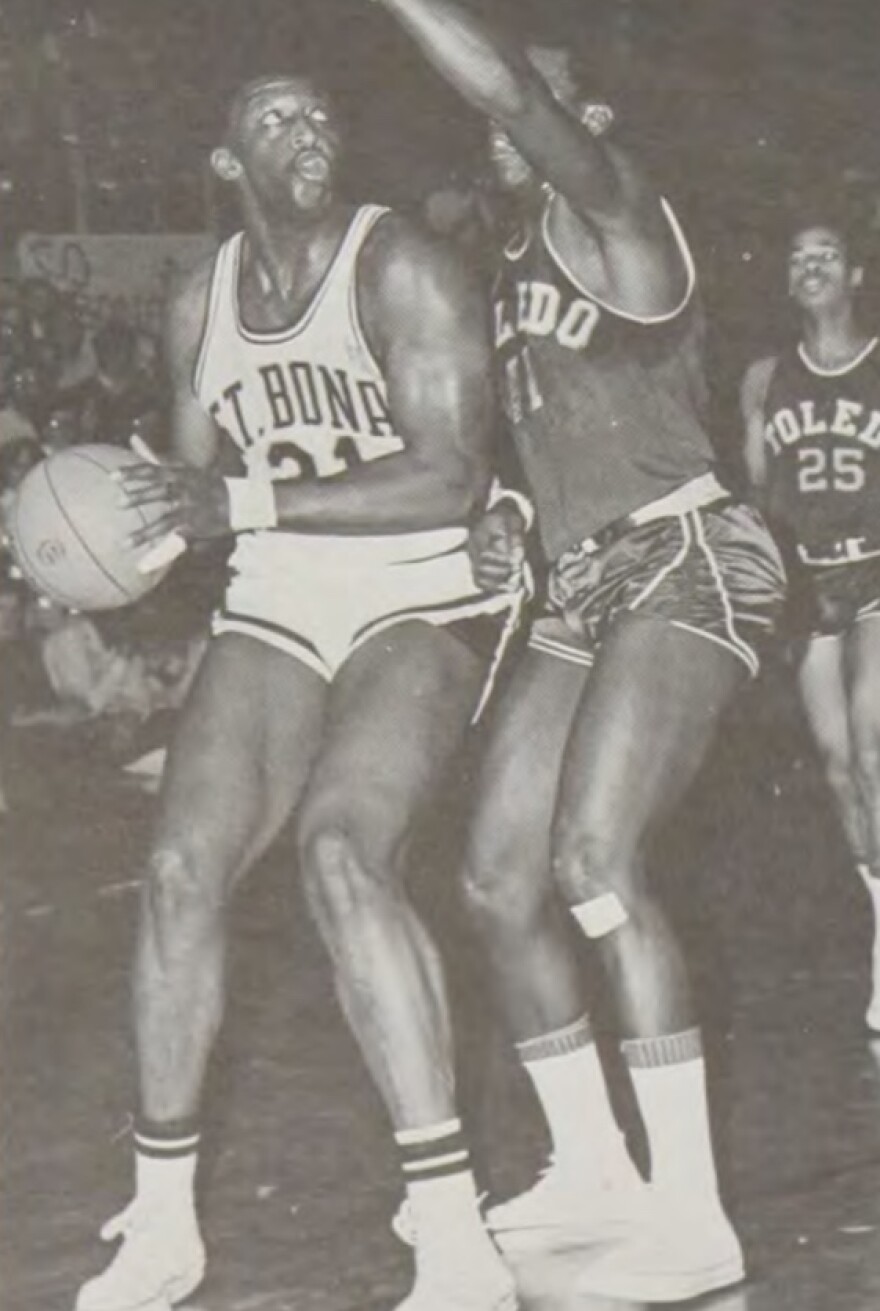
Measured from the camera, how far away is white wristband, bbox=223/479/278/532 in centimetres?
329

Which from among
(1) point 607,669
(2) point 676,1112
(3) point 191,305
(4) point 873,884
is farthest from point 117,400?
(4) point 873,884

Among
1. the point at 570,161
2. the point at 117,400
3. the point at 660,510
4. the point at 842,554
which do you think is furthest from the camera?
the point at 842,554

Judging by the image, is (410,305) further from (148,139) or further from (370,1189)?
(370,1189)

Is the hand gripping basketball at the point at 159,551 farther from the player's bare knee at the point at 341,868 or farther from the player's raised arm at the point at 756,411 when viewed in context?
the player's raised arm at the point at 756,411

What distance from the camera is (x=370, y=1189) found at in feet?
11.8

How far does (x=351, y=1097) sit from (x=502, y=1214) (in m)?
0.53

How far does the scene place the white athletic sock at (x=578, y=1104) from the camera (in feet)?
11.6

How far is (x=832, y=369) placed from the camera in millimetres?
4539

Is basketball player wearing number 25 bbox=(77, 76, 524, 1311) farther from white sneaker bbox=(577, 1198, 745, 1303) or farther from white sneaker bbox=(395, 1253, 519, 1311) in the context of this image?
white sneaker bbox=(577, 1198, 745, 1303)

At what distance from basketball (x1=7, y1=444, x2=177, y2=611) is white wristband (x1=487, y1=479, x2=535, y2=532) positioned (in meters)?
0.50

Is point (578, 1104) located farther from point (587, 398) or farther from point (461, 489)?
point (587, 398)

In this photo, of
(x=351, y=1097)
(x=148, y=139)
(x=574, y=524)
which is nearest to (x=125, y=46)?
(x=148, y=139)

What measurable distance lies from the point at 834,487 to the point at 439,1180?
186 centimetres

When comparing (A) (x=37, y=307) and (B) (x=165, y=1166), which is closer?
(B) (x=165, y=1166)
